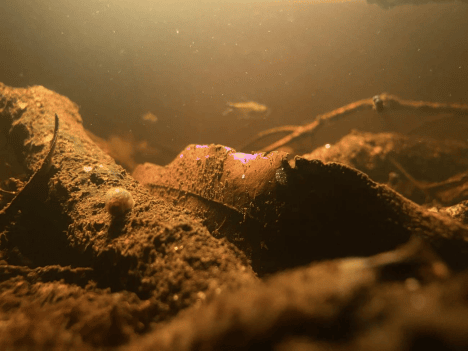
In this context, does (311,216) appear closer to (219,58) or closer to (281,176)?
(281,176)

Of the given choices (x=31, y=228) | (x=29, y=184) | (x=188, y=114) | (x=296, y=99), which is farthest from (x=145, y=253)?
(x=296, y=99)

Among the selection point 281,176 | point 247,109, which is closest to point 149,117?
point 247,109

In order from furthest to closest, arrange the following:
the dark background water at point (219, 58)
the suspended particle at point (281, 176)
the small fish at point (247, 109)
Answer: the small fish at point (247, 109) → the dark background water at point (219, 58) → the suspended particle at point (281, 176)

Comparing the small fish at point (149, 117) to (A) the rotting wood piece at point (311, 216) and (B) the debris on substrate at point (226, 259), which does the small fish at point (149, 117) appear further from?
(A) the rotting wood piece at point (311, 216)

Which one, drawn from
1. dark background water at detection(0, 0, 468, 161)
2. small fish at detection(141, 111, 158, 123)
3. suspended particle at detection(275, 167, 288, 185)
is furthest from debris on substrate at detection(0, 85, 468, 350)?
dark background water at detection(0, 0, 468, 161)

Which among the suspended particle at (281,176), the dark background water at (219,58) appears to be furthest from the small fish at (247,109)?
the suspended particle at (281,176)

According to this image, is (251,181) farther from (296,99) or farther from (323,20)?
(323,20)
